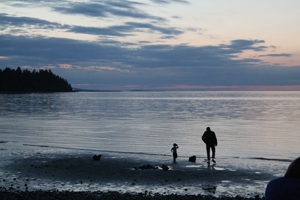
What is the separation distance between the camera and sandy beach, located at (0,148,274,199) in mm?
12367

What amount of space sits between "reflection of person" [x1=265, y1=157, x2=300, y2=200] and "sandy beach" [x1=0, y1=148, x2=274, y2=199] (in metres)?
7.27

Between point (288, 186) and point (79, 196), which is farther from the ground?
point (288, 186)

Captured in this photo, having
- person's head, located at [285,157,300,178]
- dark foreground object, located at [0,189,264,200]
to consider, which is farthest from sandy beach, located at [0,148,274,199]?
person's head, located at [285,157,300,178]

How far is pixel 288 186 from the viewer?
423 centimetres

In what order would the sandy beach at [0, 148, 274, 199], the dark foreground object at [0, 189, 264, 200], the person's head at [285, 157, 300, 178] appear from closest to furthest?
1. the person's head at [285, 157, 300, 178]
2. the dark foreground object at [0, 189, 264, 200]
3. the sandy beach at [0, 148, 274, 199]

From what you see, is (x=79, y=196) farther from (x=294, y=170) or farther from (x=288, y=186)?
(x=294, y=170)

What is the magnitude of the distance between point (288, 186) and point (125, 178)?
1148 cm

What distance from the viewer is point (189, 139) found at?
104ft

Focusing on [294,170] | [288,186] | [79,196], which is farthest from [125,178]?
[294,170]

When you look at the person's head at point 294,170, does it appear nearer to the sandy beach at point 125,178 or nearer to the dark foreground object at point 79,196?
the dark foreground object at point 79,196

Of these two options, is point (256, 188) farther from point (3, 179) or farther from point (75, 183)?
point (3, 179)

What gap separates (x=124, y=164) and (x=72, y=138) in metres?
15.2

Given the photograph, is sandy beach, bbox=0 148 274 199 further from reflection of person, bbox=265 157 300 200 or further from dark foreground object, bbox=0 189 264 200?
reflection of person, bbox=265 157 300 200

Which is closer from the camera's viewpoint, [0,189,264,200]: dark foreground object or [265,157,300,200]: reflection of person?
[265,157,300,200]: reflection of person
